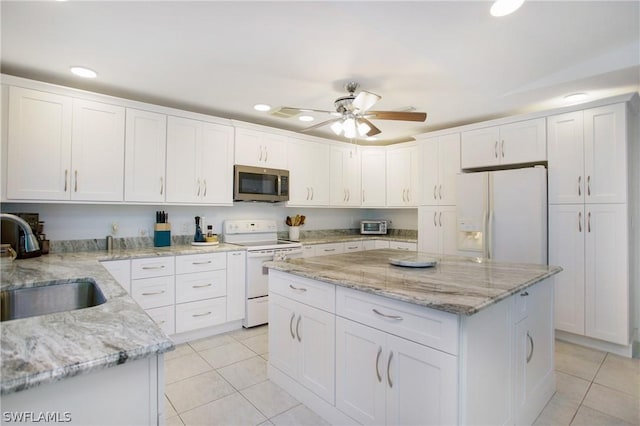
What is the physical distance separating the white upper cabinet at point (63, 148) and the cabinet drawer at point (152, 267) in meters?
0.65

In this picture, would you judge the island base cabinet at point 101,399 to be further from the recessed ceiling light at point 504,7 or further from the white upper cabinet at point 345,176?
the white upper cabinet at point 345,176

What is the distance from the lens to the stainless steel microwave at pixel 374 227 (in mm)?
5070

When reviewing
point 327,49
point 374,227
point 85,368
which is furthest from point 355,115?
point 374,227

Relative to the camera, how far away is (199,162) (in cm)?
341

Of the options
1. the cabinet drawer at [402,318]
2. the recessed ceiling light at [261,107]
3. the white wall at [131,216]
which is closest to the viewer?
the cabinet drawer at [402,318]

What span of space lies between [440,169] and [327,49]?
245cm

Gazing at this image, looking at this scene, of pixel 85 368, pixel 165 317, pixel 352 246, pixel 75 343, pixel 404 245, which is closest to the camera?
pixel 85 368

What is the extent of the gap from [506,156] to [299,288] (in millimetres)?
2851

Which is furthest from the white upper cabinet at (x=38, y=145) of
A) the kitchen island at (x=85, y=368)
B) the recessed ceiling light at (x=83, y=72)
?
the kitchen island at (x=85, y=368)

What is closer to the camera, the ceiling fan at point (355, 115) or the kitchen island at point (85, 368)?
the kitchen island at point (85, 368)

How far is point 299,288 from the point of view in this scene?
2062mm

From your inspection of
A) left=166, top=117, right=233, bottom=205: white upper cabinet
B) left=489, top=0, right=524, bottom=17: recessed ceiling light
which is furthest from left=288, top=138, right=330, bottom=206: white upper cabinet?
left=489, top=0, right=524, bottom=17: recessed ceiling light

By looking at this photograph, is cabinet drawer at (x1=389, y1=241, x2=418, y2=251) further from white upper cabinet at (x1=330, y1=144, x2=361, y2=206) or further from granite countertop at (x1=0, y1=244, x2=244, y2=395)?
granite countertop at (x1=0, y1=244, x2=244, y2=395)

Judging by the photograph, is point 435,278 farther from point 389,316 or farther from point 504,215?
point 504,215
